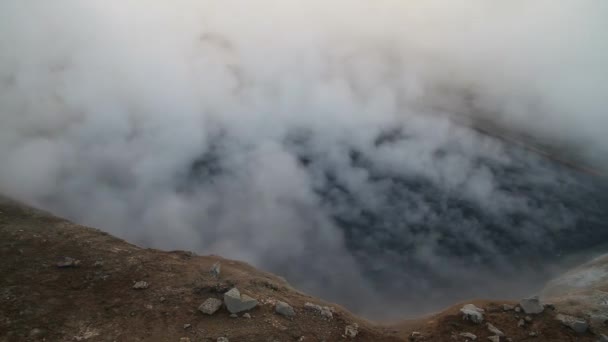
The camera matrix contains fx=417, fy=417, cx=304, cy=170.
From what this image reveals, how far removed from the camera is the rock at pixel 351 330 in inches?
233

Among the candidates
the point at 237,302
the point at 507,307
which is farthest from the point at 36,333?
the point at 507,307

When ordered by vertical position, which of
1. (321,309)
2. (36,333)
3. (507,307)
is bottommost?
(36,333)

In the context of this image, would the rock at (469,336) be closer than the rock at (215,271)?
Yes

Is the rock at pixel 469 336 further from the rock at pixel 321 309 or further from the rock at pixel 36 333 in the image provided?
the rock at pixel 36 333

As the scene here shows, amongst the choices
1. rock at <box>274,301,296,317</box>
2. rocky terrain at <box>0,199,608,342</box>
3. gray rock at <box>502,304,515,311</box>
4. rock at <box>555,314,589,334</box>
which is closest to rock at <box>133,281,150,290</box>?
rocky terrain at <box>0,199,608,342</box>

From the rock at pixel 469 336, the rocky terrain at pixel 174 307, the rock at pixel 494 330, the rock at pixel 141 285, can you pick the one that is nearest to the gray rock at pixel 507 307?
the rocky terrain at pixel 174 307

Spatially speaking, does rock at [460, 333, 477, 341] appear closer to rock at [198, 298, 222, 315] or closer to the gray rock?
the gray rock

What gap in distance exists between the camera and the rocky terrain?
543 cm

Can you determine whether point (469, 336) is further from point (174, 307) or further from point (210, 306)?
point (174, 307)

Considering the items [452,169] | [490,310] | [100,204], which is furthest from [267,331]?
[452,169]

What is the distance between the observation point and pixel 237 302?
5840 millimetres

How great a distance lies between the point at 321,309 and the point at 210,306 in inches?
63.8

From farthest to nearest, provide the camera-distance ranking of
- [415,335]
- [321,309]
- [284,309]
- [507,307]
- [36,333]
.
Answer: [507,307] → [415,335] → [321,309] → [284,309] → [36,333]

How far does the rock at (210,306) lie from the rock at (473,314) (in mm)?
3698
